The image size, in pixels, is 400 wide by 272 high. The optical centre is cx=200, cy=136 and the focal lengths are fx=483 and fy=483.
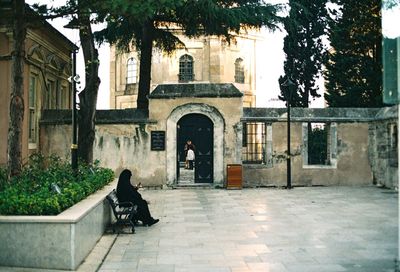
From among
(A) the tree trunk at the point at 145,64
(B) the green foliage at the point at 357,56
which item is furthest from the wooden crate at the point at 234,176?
(B) the green foliage at the point at 357,56

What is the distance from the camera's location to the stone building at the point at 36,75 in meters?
18.8

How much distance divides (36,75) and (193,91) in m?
6.86

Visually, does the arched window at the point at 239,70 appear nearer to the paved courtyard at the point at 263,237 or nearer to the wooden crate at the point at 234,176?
the wooden crate at the point at 234,176

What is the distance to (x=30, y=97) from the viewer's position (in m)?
20.3

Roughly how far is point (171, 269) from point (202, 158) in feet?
43.1

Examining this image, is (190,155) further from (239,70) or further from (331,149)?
(239,70)

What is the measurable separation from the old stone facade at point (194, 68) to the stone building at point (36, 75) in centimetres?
1438

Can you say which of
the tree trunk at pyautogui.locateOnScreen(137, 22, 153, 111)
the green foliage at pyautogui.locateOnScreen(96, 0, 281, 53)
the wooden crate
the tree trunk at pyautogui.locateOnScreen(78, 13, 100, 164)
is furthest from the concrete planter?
the tree trunk at pyautogui.locateOnScreen(137, 22, 153, 111)

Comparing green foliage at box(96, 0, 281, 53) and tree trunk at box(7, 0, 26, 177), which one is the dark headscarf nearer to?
tree trunk at box(7, 0, 26, 177)

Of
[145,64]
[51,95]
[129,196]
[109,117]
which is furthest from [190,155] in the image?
[129,196]

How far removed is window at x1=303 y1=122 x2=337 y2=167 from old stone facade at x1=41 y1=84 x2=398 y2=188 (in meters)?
0.07

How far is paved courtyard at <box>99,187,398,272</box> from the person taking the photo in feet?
26.0

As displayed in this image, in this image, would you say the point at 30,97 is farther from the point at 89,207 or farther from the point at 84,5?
the point at 89,207

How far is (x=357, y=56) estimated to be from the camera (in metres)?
28.3
